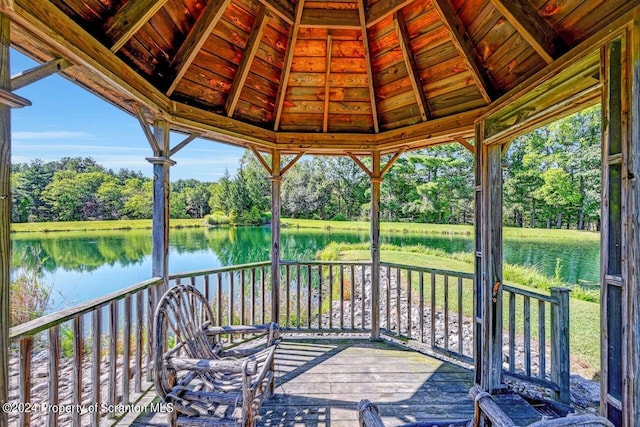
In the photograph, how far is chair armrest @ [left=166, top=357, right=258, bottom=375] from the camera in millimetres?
1885

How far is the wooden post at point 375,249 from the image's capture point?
4129 millimetres

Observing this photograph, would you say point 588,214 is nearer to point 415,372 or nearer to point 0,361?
point 415,372

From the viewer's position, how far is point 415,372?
322 centimetres

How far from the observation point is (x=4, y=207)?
1.39 m

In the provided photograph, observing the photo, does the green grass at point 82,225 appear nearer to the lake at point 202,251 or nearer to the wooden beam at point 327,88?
the lake at point 202,251

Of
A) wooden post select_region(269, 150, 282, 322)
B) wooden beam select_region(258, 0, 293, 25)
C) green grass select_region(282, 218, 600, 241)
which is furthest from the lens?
green grass select_region(282, 218, 600, 241)

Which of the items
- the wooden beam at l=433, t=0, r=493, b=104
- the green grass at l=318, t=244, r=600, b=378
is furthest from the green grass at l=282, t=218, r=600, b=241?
the wooden beam at l=433, t=0, r=493, b=104

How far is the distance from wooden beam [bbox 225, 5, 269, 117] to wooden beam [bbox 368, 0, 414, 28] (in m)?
0.96

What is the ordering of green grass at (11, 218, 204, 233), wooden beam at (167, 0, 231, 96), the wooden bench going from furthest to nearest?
green grass at (11, 218, 204, 233) → wooden beam at (167, 0, 231, 96) → the wooden bench

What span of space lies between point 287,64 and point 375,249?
2521mm

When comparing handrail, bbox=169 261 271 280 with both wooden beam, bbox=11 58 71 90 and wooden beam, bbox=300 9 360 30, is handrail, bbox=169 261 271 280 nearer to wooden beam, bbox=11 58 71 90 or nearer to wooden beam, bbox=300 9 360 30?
wooden beam, bbox=11 58 71 90

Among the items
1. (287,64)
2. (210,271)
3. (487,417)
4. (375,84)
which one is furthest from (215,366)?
(375,84)

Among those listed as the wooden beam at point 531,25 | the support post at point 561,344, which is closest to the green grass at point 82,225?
the wooden beam at point 531,25

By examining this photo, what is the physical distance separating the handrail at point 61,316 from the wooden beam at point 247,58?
2081mm
